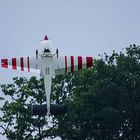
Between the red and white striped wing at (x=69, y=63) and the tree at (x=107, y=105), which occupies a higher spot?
the red and white striped wing at (x=69, y=63)

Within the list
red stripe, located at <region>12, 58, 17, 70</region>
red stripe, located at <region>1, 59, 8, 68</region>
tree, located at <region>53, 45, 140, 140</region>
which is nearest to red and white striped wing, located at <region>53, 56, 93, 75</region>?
red stripe, located at <region>12, 58, 17, 70</region>

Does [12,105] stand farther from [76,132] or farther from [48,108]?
[48,108]

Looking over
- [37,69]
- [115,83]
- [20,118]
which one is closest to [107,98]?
[115,83]

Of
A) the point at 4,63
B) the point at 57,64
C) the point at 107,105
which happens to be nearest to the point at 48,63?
the point at 57,64

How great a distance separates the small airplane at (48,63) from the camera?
39906 mm

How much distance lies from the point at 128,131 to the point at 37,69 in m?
30.6

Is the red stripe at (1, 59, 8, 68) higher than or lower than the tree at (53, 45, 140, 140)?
higher

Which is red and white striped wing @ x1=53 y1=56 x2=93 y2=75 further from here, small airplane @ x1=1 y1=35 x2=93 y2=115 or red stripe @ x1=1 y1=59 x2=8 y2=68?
red stripe @ x1=1 y1=59 x2=8 y2=68

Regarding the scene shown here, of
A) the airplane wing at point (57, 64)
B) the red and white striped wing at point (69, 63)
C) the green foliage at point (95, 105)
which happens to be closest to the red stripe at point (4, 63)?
the airplane wing at point (57, 64)

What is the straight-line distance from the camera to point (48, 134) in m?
72.9

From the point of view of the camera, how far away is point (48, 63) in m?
40.1

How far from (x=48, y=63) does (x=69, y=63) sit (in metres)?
1.57

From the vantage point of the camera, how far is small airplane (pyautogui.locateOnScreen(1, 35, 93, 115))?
39906 millimetres

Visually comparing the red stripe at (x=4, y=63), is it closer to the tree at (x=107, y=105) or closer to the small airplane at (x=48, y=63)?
the small airplane at (x=48, y=63)
